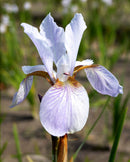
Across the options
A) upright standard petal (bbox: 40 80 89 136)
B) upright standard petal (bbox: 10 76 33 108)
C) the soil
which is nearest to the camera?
upright standard petal (bbox: 40 80 89 136)

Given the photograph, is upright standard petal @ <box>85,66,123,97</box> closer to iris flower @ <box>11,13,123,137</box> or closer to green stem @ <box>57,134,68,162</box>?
iris flower @ <box>11,13,123,137</box>

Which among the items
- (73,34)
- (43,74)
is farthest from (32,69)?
(73,34)

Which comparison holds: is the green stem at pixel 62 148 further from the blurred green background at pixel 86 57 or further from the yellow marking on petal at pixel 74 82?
the blurred green background at pixel 86 57

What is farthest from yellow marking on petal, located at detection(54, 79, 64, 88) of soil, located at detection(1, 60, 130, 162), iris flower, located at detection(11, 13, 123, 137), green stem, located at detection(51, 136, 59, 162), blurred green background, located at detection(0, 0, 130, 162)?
soil, located at detection(1, 60, 130, 162)

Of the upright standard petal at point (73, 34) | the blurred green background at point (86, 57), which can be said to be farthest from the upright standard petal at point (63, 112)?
the blurred green background at point (86, 57)

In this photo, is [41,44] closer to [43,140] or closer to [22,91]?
[22,91]

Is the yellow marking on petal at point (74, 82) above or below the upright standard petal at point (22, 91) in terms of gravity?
above

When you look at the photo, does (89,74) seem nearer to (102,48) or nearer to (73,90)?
(73,90)

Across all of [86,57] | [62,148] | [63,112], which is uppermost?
[63,112]
